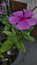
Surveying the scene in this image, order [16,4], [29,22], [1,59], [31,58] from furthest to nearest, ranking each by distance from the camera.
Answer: [16,4], [31,58], [1,59], [29,22]

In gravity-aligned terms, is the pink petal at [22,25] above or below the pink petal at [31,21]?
below

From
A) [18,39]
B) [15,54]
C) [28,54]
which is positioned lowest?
[28,54]

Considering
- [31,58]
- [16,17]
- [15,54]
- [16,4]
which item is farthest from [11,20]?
[16,4]

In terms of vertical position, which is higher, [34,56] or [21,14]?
[21,14]

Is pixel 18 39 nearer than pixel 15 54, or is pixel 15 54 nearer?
pixel 18 39

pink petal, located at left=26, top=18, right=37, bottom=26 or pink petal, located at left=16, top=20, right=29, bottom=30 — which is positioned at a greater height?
pink petal, located at left=26, top=18, right=37, bottom=26

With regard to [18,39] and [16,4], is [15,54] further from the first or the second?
[16,4]

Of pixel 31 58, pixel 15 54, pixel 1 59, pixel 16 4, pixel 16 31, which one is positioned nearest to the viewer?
pixel 16 31
